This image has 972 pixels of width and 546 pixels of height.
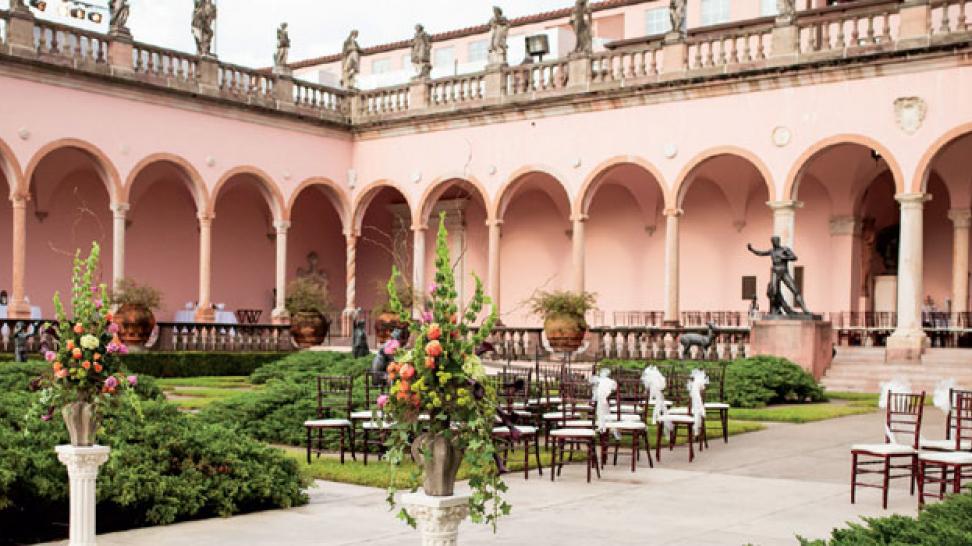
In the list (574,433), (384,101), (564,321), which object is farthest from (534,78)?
(574,433)

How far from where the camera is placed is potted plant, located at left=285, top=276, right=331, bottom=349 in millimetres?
27625

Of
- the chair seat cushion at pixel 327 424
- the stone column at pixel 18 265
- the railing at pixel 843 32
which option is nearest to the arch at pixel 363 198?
the stone column at pixel 18 265

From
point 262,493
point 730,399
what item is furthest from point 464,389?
point 730,399

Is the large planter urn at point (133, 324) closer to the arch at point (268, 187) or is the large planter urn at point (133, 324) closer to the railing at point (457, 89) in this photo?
the arch at point (268, 187)

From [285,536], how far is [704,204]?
23.2 m

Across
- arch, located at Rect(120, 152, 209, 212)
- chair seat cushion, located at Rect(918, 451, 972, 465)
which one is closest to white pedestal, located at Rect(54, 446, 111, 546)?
chair seat cushion, located at Rect(918, 451, 972, 465)

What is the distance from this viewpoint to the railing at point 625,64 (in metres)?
25.4

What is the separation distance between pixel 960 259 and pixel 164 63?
59.9 ft

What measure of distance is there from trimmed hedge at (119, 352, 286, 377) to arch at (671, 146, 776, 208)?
945 cm

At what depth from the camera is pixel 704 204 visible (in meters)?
29.1

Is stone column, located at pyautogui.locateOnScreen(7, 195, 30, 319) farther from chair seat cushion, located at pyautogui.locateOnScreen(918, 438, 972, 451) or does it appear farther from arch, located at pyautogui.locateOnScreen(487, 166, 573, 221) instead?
chair seat cushion, located at pyautogui.locateOnScreen(918, 438, 972, 451)

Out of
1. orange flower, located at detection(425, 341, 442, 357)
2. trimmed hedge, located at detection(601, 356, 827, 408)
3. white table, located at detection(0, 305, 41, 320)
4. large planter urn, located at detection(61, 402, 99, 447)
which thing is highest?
orange flower, located at detection(425, 341, 442, 357)

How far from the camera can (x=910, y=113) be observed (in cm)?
2198

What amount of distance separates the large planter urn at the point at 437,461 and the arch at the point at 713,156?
1997 centimetres
